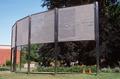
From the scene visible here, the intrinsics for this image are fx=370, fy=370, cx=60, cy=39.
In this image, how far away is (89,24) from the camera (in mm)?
18734

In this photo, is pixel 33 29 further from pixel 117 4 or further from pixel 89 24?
pixel 117 4

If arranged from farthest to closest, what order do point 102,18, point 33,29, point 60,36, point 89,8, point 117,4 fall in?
point 117,4
point 102,18
point 33,29
point 60,36
point 89,8

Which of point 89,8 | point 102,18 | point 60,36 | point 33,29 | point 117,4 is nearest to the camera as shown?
point 89,8

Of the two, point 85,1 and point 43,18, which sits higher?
point 85,1

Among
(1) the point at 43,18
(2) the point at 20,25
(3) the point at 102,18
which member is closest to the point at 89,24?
(1) the point at 43,18

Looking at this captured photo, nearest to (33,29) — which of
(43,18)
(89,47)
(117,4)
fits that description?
(43,18)

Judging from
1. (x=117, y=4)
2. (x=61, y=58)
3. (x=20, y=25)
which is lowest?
(x=61, y=58)

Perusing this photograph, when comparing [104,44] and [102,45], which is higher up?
[104,44]

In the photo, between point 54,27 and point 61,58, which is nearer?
point 54,27

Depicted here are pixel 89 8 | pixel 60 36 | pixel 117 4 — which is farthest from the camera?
pixel 117 4

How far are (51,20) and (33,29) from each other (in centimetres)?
215

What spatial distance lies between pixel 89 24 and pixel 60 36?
2.08 m

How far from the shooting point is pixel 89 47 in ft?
147

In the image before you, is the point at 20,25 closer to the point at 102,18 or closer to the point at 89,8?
the point at 89,8
